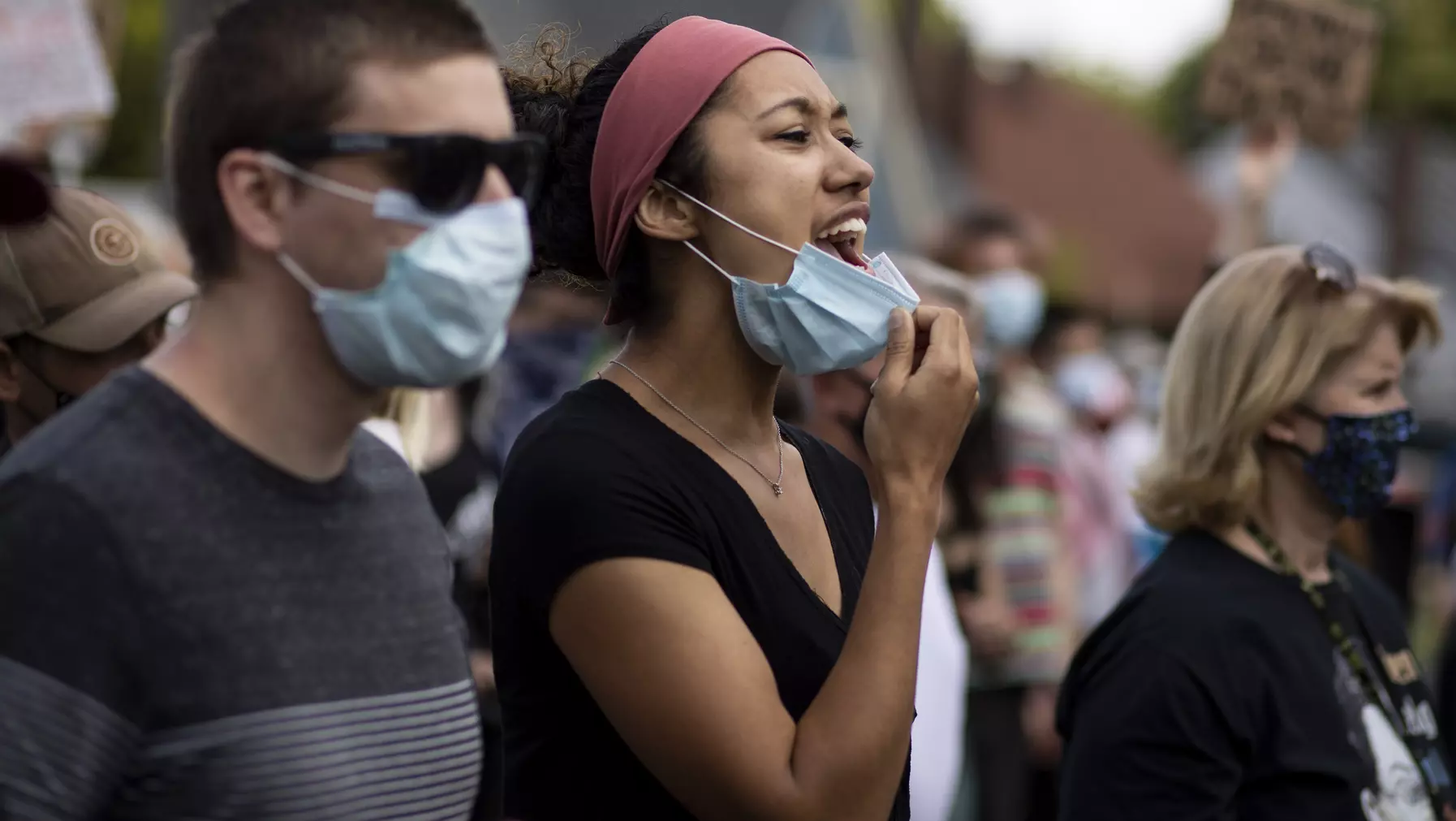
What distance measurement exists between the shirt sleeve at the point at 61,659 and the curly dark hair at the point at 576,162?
46.2 inches

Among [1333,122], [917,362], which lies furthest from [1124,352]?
[917,362]

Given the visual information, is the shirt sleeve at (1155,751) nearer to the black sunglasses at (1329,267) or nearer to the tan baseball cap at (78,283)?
the black sunglasses at (1329,267)

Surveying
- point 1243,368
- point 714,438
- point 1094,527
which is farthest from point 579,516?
point 1094,527

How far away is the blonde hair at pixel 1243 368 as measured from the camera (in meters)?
3.79

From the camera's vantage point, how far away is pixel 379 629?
6.97 ft

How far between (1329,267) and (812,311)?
1644mm

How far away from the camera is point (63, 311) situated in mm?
3076

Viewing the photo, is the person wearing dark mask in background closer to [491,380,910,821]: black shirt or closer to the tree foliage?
[491,380,910,821]: black shirt

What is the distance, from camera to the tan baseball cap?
3.04 m

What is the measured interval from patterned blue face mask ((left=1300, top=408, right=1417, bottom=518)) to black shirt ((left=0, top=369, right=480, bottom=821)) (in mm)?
2348

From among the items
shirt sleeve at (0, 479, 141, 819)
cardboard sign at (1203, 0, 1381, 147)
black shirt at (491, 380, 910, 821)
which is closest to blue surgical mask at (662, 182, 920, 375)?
black shirt at (491, 380, 910, 821)

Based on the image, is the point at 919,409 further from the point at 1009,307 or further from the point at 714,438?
the point at 1009,307

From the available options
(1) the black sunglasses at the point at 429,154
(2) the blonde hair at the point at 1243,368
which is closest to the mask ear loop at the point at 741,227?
(1) the black sunglasses at the point at 429,154

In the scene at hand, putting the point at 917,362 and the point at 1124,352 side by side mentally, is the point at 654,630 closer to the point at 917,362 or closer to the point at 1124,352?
the point at 917,362
